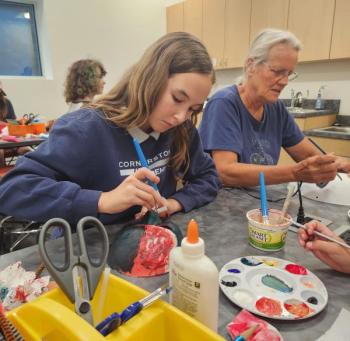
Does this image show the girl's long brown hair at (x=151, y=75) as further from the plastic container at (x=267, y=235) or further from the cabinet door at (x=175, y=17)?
the cabinet door at (x=175, y=17)

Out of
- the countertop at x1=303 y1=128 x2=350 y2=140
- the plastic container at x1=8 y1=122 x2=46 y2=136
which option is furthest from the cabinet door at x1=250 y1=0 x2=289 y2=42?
the plastic container at x1=8 y1=122 x2=46 y2=136

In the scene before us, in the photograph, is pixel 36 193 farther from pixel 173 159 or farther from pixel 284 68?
pixel 284 68

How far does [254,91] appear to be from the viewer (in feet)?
4.45

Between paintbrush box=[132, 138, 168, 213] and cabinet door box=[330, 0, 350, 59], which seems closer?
paintbrush box=[132, 138, 168, 213]

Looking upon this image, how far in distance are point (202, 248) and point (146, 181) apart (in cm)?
40

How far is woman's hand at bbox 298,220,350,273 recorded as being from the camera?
607 millimetres

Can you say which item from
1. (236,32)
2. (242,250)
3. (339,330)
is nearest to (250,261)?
(242,250)

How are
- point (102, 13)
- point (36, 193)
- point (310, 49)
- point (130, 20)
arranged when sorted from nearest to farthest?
point (36, 193) < point (310, 49) < point (102, 13) < point (130, 20)

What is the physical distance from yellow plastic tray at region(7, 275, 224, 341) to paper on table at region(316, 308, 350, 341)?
0.21 m

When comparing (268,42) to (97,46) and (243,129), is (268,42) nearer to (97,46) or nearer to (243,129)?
(243,129)

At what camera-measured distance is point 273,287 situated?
22.4 inches

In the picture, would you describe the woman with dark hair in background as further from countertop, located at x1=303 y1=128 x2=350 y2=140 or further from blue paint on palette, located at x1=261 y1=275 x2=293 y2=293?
blue paint on palette, located at x1=261 y1=275 x2=293 y2=293

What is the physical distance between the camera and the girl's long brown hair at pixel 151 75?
829 mm

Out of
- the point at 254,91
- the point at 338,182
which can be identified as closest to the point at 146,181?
the point at 338,182
